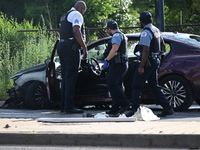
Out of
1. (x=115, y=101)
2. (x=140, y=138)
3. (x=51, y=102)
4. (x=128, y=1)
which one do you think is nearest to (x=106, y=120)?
(x=115, y=101)

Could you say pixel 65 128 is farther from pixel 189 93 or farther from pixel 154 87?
pixel 189 93

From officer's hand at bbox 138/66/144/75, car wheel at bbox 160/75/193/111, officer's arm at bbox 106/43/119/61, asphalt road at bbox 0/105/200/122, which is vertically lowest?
asphalt road at bbox 0/105/200/122

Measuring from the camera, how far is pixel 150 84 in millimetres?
10383

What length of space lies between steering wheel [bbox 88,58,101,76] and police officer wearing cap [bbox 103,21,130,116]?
0.99 meters

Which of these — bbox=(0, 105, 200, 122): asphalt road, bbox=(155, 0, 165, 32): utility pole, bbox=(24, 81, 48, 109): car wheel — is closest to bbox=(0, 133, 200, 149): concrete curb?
bbox=(0, 105, 200, 122): asphalt road

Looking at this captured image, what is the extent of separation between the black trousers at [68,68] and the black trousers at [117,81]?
82 centimetres

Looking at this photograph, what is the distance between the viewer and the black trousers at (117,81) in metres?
10.4

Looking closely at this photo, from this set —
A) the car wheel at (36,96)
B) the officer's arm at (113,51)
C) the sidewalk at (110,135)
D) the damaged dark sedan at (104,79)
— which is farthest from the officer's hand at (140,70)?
the car wheel at (36,96)

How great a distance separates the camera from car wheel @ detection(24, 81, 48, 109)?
40.0 feet

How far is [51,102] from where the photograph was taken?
1197 centimetres

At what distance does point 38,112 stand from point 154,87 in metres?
2.61

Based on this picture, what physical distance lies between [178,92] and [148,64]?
136cm

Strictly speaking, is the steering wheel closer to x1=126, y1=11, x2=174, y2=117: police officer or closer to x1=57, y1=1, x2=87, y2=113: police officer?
x1=57, y1=1, x2=87, y2=113: police officer

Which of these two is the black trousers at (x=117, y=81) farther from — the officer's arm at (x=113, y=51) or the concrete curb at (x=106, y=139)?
the concrete curb at (x=106, y=139)
